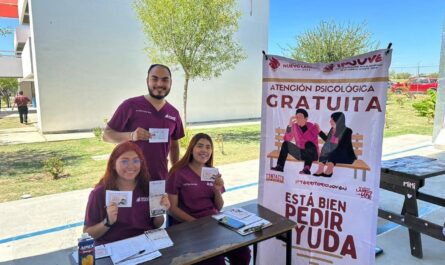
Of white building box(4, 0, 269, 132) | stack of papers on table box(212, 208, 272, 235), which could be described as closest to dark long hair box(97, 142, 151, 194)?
stack of papers on table box(212, 208, 272, 235)

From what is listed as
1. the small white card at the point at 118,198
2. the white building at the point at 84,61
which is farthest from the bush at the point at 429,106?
the small white card at the point at 118,198

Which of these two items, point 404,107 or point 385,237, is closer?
point 385,237

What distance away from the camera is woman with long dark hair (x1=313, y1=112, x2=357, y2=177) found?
7.73 ft

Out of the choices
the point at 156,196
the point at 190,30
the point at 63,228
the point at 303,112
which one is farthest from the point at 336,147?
the point at 190,30

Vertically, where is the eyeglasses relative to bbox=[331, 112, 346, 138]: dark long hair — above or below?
below

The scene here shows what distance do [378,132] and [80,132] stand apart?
11621mm

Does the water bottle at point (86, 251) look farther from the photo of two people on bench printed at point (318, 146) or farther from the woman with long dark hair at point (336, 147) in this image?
the woman with long dark hair at point (336, 147)

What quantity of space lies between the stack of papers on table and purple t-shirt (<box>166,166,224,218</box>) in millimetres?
238

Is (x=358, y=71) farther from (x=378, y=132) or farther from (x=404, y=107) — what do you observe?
(x=404, y=107)

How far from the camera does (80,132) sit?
1197 cm

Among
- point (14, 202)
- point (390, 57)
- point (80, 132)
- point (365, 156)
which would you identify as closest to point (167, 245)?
point (365, 156)

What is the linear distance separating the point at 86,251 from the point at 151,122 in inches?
47.6

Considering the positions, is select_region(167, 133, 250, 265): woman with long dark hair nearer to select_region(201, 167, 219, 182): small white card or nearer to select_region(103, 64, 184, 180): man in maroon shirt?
select_region(201, 167, 219, 182): small white card

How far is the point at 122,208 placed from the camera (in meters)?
2.00
